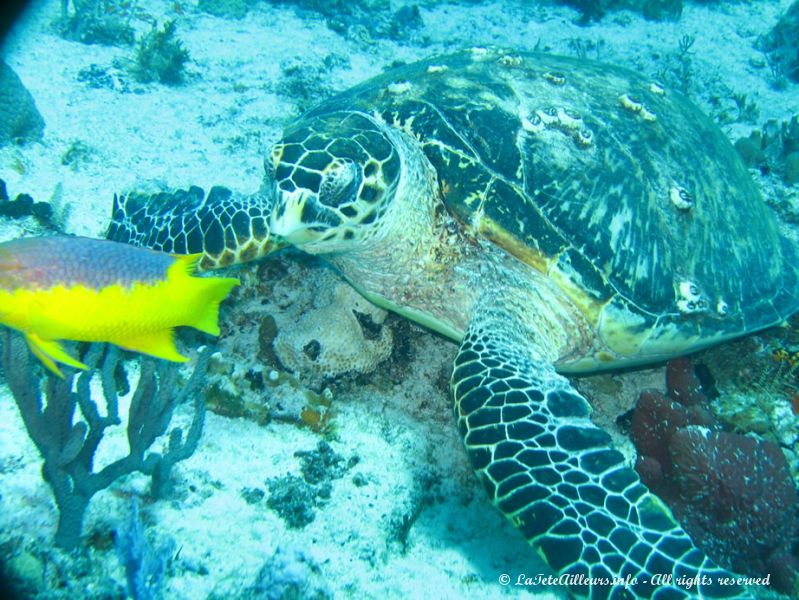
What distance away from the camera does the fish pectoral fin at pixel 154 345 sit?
5.33ft

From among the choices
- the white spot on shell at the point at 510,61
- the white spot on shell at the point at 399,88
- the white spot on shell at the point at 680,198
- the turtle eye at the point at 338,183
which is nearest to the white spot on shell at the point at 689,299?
the white spot on shell at the point at 680,198

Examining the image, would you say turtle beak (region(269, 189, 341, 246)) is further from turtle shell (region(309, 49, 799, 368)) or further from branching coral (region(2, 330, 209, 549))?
turtle shell (region(309, 49, 799, 368))

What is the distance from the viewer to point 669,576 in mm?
1850

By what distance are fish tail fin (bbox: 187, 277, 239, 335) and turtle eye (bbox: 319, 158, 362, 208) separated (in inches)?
37.8

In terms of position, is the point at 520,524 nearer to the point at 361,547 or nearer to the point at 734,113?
the point at 361,547

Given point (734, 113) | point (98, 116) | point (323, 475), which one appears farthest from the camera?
point (734, 113)

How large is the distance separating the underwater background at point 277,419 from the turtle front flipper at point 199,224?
28cm

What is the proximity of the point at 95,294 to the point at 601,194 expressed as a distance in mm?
2919

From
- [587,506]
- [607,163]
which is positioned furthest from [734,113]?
[587,506]

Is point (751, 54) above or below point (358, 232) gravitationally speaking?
above

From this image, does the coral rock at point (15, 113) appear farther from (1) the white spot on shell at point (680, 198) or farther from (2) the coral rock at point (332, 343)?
(1) the white spot on shell at point (680, 198)

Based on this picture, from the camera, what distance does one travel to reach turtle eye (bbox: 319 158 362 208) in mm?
2488

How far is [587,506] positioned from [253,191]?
3.98m

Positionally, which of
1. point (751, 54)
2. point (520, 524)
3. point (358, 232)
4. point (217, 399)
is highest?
point (751, 54)
